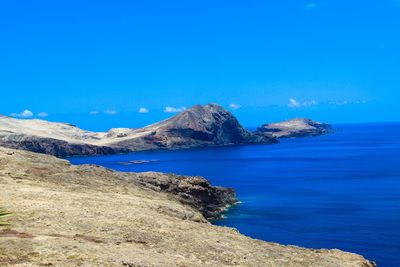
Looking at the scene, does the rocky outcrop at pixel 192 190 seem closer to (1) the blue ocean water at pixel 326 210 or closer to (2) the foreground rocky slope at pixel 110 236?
(1) the blue ocean water at pixel 326 210

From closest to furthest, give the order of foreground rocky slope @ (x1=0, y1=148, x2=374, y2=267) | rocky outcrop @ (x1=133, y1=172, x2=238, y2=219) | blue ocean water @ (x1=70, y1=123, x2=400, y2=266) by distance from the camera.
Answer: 1. foreground rocky slope @ (x1=0, y1=148, x2=374, y2=267)
2. blue ocean water @ (x1=70, y1=123, x2=400, y2=266)
3. rocky outcrop @ (x1=133, y1=172, x2=238, y2=219)

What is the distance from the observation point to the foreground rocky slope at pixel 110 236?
122ft

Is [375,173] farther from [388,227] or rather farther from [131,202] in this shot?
[131,202]

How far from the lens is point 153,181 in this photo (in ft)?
359

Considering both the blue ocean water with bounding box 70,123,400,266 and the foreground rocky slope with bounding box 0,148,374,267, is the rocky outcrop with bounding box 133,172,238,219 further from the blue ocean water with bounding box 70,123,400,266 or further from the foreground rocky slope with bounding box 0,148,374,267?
the foreground rocky slope with bounding box 0,148,374,267

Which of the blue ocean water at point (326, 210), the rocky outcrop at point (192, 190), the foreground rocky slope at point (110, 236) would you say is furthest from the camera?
the rocky outcrop at point (192, 190)

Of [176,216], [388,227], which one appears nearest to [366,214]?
[388,227]

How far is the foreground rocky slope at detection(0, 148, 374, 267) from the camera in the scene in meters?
37.1

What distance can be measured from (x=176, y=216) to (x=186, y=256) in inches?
895

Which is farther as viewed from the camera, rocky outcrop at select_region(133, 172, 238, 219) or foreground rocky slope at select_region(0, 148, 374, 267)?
rocky outcrop at select_region(133, 172, 238, 219)

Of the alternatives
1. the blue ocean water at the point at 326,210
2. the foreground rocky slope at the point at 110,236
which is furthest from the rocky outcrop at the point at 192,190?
the foreground rocky slope at the point at 110,236


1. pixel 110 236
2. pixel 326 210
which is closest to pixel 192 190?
pixel 326 210

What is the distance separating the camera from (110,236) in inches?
1821

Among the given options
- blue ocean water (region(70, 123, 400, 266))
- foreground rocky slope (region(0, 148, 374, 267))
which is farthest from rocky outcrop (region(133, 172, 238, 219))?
foreground rocky slope (region(0, 148, 374, 267))
